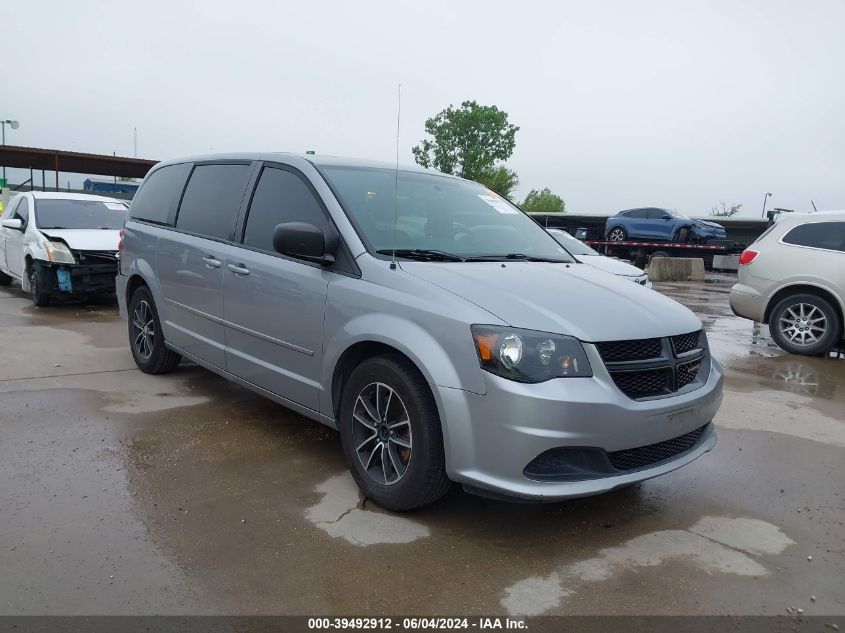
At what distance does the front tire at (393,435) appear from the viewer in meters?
3.12

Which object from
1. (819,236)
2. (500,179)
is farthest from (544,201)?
(819,236)

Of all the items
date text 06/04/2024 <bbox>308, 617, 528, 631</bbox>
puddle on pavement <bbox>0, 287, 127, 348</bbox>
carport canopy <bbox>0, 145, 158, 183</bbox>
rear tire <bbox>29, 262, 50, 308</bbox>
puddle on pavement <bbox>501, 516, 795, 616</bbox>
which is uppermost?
carport canopy <bbox>0, 145, 158, 183</bbox>

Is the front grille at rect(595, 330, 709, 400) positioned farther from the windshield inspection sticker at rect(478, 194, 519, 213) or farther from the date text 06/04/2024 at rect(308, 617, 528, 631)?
the windshield inspection sticker at rect(478, 194, 519, 213)

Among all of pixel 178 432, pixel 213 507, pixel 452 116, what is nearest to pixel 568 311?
pixel 213 507

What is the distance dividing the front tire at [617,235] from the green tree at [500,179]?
89.6ft

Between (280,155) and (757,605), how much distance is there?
364cm

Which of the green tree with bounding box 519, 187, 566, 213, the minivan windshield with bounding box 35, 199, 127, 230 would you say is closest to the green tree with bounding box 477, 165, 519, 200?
the green tree with bounding box 519, 187, 566, 213

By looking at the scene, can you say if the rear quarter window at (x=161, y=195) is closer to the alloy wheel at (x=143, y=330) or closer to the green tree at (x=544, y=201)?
the alloy wheel at (x=143, y=330)

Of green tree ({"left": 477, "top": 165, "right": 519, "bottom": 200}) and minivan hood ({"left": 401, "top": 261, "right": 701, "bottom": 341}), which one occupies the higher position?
green tree ({"left": 477, "top": 165, "right": 519, "bottom": 200})

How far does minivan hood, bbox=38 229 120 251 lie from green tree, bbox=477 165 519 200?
4425 centimetres

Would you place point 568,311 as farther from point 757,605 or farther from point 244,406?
point 244,406

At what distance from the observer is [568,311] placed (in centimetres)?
316

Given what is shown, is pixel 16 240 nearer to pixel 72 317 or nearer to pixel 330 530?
pixel 72 317

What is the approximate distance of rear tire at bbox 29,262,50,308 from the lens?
9345 millimetres
